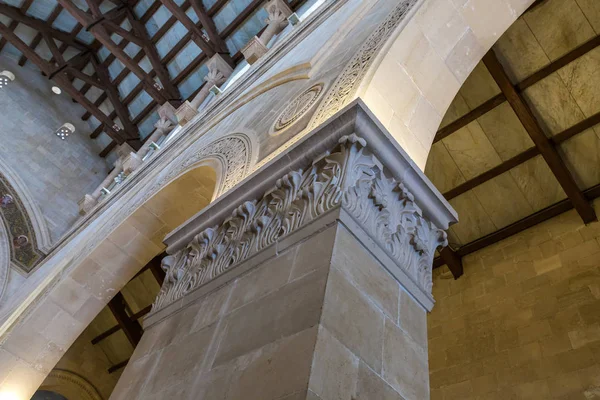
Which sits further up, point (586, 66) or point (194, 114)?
point (194, 114)

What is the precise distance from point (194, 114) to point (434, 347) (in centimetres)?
542

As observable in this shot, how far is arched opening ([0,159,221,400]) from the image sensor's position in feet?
16.9

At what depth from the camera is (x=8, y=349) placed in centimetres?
507

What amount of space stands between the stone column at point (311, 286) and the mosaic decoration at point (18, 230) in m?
7.62

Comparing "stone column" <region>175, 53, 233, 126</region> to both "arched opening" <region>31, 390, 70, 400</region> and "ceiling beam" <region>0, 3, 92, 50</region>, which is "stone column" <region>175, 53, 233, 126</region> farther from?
"arched opening" <region>31, 390, 70, 400</region>

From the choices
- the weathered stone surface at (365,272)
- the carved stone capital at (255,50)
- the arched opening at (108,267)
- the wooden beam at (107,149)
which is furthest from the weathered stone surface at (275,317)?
the wooden beam at (107,149)

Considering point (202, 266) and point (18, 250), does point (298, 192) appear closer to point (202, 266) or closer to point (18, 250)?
point (202, 266)

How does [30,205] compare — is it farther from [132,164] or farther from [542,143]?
[542,143]

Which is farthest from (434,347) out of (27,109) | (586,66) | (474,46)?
(27,109)

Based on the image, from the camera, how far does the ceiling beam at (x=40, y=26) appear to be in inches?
457

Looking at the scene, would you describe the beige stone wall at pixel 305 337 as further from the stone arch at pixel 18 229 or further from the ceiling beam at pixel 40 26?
the ceiling beam at pixel 40 26

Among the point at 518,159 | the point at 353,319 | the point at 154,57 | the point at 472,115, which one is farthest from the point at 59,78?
the point at 353,319

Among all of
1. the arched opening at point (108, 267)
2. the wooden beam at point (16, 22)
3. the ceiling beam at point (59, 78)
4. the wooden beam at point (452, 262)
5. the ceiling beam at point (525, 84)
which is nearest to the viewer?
the arched opening at point (108, 267)

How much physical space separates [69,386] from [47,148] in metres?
5.23
